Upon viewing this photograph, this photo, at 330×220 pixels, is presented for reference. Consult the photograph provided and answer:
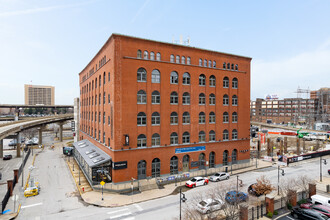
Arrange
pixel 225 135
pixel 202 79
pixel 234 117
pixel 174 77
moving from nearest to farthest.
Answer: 1. pixel 174 77
2. pixel 202 79
3. pixel 225 135
4. pixel 234 117

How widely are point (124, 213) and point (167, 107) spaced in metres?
18.4

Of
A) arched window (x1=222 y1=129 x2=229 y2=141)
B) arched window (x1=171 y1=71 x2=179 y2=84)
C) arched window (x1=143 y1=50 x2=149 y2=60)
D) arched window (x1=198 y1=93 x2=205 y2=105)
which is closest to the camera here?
arched window (x1=143 y1=50 x2=149 y2=60)

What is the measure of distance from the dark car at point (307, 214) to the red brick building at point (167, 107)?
1762 centimetres

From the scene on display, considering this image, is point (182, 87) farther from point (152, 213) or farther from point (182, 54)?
point (152, 213)

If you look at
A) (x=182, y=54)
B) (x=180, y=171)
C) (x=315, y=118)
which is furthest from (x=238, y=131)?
(x=315, y=118)

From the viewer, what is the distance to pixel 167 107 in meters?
35.9

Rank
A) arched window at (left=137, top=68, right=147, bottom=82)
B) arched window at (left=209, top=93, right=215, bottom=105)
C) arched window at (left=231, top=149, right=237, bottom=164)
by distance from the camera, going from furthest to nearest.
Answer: arched window at (left=231, top=149, right=237, bottom=164) < arched window at (left=209, top=93, right=215, bottom=105) < arched window at (left=137, top=68, right=147, bottom=82)

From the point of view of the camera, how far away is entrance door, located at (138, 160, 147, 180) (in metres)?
33.7

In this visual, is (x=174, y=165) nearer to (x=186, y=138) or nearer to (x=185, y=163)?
(x=185, y=163)

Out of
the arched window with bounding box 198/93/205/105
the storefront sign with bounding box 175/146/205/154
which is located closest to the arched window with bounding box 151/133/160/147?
the storefront sign with bounding box 175/146/205/154

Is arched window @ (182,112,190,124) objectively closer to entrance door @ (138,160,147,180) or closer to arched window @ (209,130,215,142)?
arched window @ (209,130,215,142)

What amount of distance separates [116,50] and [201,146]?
78.2ft

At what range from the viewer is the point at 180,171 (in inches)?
1460

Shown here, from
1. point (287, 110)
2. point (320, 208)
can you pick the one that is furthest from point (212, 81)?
point (287, 110)
